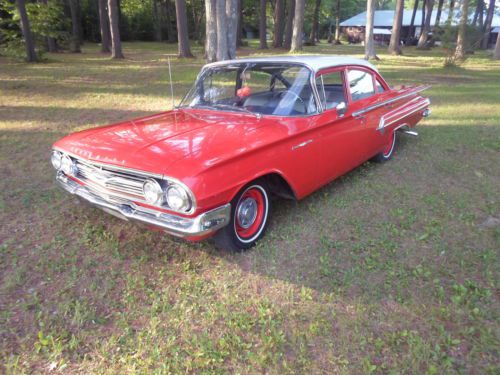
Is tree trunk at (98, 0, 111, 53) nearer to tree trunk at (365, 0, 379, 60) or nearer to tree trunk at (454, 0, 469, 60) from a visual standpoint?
tree trunk at (365, 0, 379, 60)

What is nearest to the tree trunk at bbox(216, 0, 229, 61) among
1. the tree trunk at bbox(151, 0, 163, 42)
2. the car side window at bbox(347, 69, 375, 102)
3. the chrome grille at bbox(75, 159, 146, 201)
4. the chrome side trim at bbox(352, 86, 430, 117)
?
the chrome side trim at bbox(352, 86, 430, 117)

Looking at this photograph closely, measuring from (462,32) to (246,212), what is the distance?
16395 mm

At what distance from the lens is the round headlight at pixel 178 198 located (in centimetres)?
254

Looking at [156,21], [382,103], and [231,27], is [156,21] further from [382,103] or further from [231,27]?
[382,103]

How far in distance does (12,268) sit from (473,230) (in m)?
4.11

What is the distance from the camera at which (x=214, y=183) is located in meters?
2.62

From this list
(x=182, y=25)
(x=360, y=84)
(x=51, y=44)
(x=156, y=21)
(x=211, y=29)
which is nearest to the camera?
(x=360, y=84)

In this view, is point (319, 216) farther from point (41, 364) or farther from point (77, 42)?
point (77, 42)

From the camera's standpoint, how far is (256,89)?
156 inches

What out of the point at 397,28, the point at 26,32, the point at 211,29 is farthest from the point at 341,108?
the point at 397,28

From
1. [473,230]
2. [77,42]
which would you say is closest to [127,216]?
[473,230]

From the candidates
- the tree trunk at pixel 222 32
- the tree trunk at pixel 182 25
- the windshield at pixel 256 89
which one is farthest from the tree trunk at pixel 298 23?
the windshield at pixel 256 89

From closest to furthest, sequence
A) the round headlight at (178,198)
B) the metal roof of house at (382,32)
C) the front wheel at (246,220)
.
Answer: the round headlight at (178,198), the front wheel at (246,220), the metal roof of house at (382,32)

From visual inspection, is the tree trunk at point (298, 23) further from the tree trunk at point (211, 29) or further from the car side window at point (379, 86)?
the car side window at point (379, 86)
